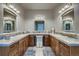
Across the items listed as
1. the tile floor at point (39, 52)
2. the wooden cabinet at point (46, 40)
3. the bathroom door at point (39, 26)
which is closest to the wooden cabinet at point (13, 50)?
the tile floor at point (39, 52)

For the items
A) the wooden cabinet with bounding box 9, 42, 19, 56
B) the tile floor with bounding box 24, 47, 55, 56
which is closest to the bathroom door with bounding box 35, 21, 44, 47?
the tile floor with bounding box 24, 47, 55, 56

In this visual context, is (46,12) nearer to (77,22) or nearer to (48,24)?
(48,24)

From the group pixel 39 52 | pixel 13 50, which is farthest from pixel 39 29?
pixel 13 50

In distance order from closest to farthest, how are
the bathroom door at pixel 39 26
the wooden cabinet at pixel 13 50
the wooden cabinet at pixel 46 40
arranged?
1. the wooden cabinet at pixel 13 50
2. the bathroom door at pixel 39 26
3. the wooden cabinet at pixel 46 40

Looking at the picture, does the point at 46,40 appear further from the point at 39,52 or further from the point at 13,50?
the point at 13,50

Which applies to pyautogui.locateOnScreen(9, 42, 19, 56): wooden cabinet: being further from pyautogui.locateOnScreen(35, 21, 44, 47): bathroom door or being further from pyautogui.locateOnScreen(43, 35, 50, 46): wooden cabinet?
pyautogui.locateOnScreen(43, 35, 50, 46): wooden cabinet

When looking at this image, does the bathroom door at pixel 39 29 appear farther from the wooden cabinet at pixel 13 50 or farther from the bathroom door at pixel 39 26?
the wooden cabinet at pixel 13 50

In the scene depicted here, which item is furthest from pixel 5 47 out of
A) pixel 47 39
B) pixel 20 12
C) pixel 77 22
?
pixel 47 39

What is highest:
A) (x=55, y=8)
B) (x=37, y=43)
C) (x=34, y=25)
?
(x=55, y=8)

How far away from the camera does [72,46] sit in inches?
81.4

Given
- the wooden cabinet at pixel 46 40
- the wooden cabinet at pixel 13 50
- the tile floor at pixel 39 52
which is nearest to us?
the wooden cabinet at pixel 13 50

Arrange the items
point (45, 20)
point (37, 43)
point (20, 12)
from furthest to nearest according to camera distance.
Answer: point (37, 43)
point (45, 20)
point (20, 12)

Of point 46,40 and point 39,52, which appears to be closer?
point 39,52

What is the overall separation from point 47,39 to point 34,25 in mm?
1428
